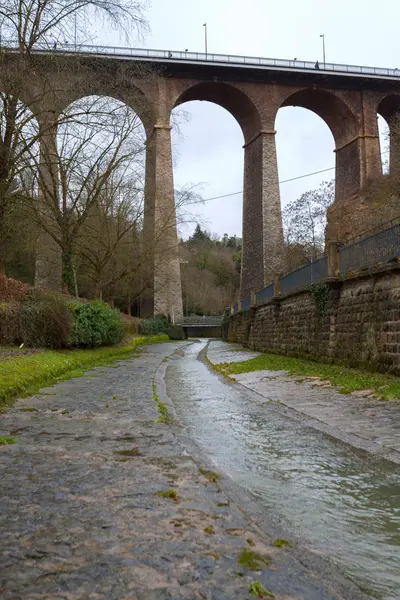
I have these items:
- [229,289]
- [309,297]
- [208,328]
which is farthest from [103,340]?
[229,289]

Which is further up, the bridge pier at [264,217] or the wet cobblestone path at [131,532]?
the bridge pier at [264,217]

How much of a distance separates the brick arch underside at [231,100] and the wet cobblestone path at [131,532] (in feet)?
136

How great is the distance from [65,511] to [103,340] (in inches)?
660

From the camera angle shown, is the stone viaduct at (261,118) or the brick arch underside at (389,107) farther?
the brick arch underside at (389,107)

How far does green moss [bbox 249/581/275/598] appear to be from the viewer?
5.76 ft

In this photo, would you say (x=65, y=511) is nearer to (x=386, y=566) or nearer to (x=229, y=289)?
(x=386, y=566)

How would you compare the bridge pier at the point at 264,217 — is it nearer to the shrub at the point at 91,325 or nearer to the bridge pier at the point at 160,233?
the bridge pier at the point at 160,233

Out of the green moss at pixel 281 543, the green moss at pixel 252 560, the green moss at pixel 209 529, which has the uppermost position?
the green moss at pixel 209 529

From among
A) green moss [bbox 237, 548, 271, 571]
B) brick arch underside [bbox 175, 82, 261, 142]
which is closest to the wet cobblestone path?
green moss [bbox 237, 548, 271, 571]

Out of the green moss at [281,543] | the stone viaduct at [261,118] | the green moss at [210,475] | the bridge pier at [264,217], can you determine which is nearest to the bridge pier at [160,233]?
the stone viaduct at [261,118]

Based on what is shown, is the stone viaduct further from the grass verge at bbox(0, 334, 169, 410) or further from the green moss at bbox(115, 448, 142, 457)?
the green moss at bbox(115, 448, 142, 457)

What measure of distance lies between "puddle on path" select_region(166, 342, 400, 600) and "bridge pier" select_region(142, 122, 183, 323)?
1012 inches

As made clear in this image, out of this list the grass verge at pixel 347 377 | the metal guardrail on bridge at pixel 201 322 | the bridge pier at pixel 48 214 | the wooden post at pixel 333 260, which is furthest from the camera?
the metal guardrail on bridge at pixel 201 322

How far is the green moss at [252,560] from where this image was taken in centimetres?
198
